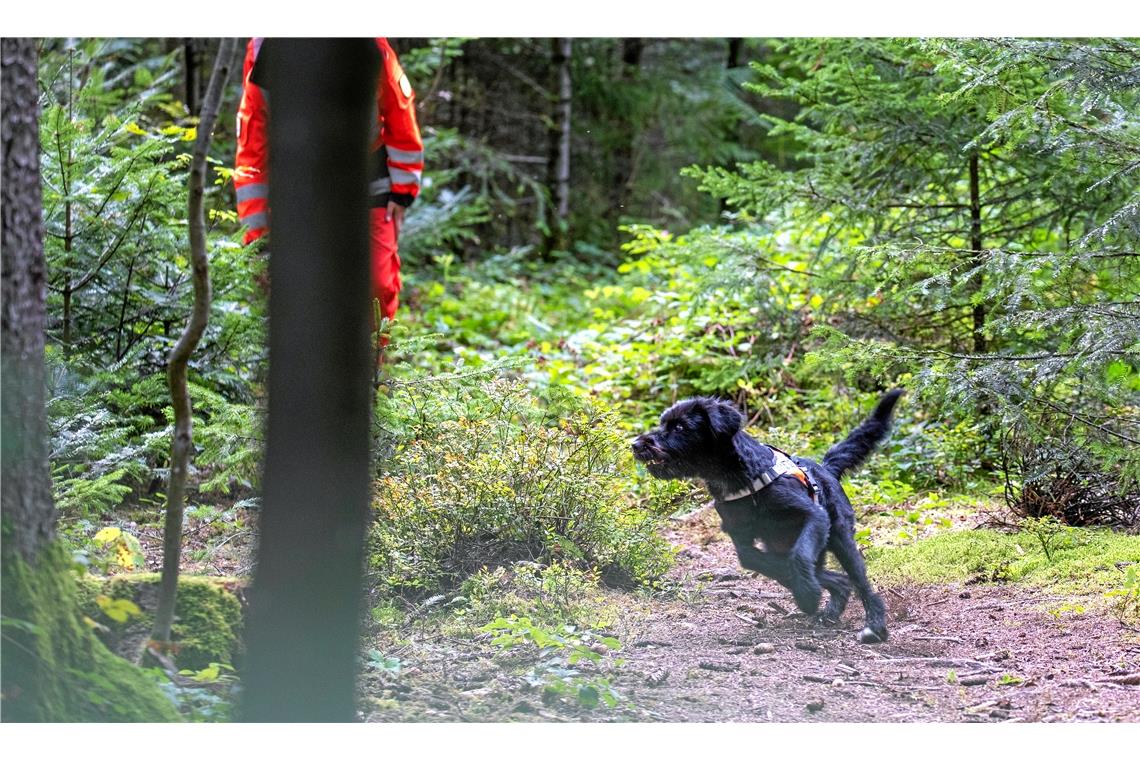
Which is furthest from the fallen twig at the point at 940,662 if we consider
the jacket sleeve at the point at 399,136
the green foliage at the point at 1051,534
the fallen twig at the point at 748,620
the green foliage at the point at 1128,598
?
the jacket sleeve at the point at 399,136

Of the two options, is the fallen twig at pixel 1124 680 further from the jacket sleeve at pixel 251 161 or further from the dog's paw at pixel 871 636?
the jacket sleeve at pixel 251 161

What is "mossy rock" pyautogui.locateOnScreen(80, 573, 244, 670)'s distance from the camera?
319cm

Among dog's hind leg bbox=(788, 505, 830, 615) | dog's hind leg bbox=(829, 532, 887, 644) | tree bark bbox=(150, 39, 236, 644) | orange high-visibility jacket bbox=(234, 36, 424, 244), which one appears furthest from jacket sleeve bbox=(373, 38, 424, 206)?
dog's hind leg bbox=(829, 532, 887, 644)

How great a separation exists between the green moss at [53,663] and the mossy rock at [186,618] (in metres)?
0.17

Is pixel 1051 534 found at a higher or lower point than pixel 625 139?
lower

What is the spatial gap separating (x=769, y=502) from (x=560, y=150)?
9.97 meters

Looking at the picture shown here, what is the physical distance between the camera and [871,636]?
4.34 meters

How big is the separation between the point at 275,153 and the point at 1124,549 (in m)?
4.26

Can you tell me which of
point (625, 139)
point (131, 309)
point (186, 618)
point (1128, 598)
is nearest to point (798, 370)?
point (1128, 598)

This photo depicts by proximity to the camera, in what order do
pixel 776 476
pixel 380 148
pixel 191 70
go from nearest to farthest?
pixel 776 476
pixel 380 148
pixel 191 70

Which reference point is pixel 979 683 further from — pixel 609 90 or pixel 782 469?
pixel 609 90

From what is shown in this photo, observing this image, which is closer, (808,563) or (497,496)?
(808,563)

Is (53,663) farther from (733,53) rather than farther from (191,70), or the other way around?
(733,53)

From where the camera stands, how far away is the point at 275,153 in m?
2.67
